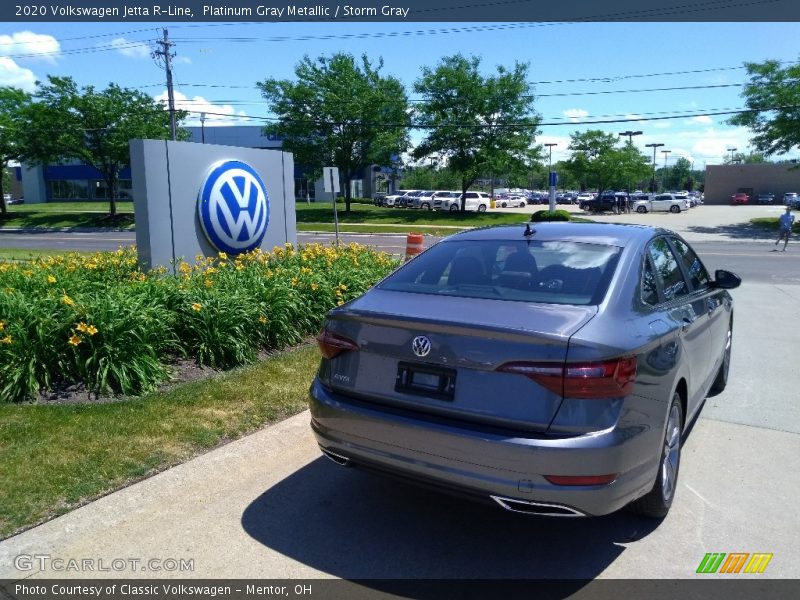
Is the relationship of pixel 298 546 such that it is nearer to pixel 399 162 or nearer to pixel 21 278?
pixel 21 278

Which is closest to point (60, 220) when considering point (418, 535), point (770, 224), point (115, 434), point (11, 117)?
point (11, 117)

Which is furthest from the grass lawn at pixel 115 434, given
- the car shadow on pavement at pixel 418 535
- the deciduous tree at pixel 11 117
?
the deciduous tree at pixel 11 117

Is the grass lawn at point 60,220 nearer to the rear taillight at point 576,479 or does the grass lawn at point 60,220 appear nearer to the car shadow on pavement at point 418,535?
the car shadow on pavement at point 418,535

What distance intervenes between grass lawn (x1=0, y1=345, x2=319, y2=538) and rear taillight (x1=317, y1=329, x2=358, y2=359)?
159 cm

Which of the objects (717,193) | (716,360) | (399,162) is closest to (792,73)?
(399,162)

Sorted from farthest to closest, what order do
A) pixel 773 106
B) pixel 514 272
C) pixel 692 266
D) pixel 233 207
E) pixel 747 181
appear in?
pixel 747 181 < pixel 773 106 < pixel 233 207 < pixel 692 266 < pixel 514 272

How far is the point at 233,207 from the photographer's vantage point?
998 centimetres

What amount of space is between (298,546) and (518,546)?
1.18 m

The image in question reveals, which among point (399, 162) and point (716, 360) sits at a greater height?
point (399, 162)

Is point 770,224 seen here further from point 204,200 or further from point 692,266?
point 692,266

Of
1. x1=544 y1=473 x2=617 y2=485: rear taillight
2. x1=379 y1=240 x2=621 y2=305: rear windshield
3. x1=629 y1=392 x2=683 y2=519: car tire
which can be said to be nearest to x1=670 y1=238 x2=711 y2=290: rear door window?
x1=379 y1=240 x2=621 y2=305: rear windshield

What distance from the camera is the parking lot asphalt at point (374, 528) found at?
128 inches

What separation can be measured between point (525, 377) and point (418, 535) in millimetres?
1246

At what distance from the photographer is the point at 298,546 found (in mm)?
3414
